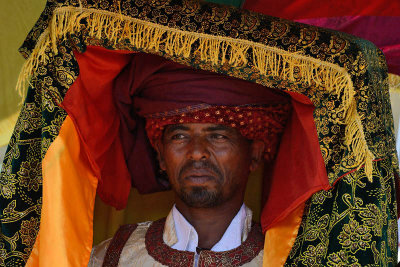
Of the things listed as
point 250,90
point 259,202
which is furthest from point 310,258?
point 259,202

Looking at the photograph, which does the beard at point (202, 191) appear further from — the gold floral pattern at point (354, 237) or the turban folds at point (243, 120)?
the gold floral pattern at point (354, 237)

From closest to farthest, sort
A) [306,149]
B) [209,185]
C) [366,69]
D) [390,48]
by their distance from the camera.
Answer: [366,69] → [306,149] → [209,185] → [390,48]

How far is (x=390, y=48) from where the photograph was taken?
237cm

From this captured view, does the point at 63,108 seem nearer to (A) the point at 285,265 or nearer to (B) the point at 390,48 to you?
(A) the point at 285,265

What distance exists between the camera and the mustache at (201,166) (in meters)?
2.19

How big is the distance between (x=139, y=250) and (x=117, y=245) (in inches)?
4.1

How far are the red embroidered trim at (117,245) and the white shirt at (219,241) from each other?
0.21m

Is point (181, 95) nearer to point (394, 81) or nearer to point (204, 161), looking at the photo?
point (204, 161)

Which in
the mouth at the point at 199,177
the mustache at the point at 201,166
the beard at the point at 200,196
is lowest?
the beard at the point at 200,196

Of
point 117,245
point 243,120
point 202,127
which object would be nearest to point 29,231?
point 117,245

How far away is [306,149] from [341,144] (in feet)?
0.81

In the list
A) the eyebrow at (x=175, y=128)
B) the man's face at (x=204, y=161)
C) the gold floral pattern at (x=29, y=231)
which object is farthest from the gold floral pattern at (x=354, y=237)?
the gold floral pattern at (x=29, y=231)

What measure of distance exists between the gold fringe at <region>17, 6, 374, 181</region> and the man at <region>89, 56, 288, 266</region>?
1.18ft

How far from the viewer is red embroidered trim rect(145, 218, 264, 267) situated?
213 centimetres
